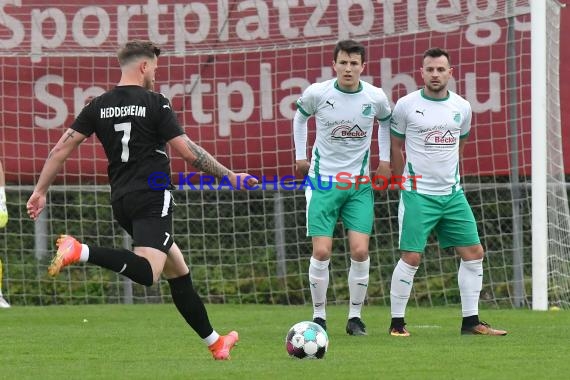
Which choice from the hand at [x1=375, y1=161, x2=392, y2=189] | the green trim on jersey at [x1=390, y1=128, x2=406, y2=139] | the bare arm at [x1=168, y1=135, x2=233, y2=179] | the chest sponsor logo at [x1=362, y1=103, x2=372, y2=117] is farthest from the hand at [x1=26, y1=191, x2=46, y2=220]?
the green trim on jersey at [x1=390, y1=128, x2=406, y2=139]

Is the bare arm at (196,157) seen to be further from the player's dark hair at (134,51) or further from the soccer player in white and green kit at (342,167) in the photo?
the soccer player in white and green kit at (342,167)

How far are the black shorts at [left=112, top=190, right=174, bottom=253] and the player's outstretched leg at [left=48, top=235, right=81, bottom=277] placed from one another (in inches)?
17.4

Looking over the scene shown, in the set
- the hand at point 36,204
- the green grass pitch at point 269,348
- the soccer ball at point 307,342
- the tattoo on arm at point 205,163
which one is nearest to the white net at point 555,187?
the green grass pitch at point 269,348

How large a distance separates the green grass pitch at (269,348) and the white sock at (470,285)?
0.26 metres

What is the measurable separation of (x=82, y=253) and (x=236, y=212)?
7536 mm

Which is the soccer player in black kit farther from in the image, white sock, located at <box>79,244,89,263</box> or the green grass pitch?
the green grass pitch

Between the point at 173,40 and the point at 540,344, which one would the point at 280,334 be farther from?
the point at 173,40

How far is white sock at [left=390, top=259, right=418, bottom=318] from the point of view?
8.66 metres

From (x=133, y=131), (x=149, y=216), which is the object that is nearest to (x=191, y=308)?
(x=149, y=216)

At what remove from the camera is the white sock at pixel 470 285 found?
8.69 metres

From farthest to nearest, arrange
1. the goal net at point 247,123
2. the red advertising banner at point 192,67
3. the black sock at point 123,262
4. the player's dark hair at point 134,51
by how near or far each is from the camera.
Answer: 1. the red advertising banner at point 192,67
2. the goal net at point 247,123
3. the player's dark hair at point 134,51
4. the black sock at point 123,262

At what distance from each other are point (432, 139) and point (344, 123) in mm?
640

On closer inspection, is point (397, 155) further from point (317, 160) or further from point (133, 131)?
point (133, 131)

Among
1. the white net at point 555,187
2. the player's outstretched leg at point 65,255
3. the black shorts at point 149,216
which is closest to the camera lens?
the player's outstretched leg at point 65,255
